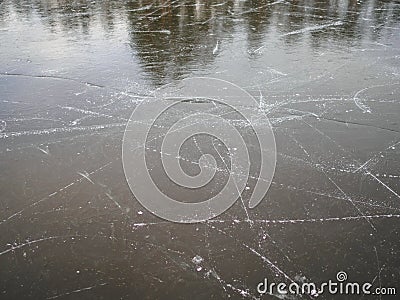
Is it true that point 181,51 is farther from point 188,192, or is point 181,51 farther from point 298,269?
point 298,269

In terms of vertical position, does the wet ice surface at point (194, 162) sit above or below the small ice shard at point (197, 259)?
above

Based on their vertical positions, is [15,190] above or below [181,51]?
below

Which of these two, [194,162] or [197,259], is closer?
[197,259]

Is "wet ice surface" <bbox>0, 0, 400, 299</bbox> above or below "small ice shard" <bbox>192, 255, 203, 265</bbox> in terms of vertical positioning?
above

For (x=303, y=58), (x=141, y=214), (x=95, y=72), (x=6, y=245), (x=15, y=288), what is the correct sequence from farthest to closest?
(x=303, y=58), (x=95, y=72), (x=141, y=214), (x=6, y=245), (x=15, y=288)

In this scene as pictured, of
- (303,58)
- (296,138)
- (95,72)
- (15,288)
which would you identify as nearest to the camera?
(15,288)

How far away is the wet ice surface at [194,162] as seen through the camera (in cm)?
255

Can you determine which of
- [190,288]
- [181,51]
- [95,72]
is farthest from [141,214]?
[181,51]

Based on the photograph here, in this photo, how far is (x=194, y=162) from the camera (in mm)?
3664

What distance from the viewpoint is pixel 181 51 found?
652 cm

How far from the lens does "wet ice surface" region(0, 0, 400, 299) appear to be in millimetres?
2547

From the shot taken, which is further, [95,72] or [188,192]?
[95,72]

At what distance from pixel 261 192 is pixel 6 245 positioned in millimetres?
1925

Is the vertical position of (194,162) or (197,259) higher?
(194,162)
